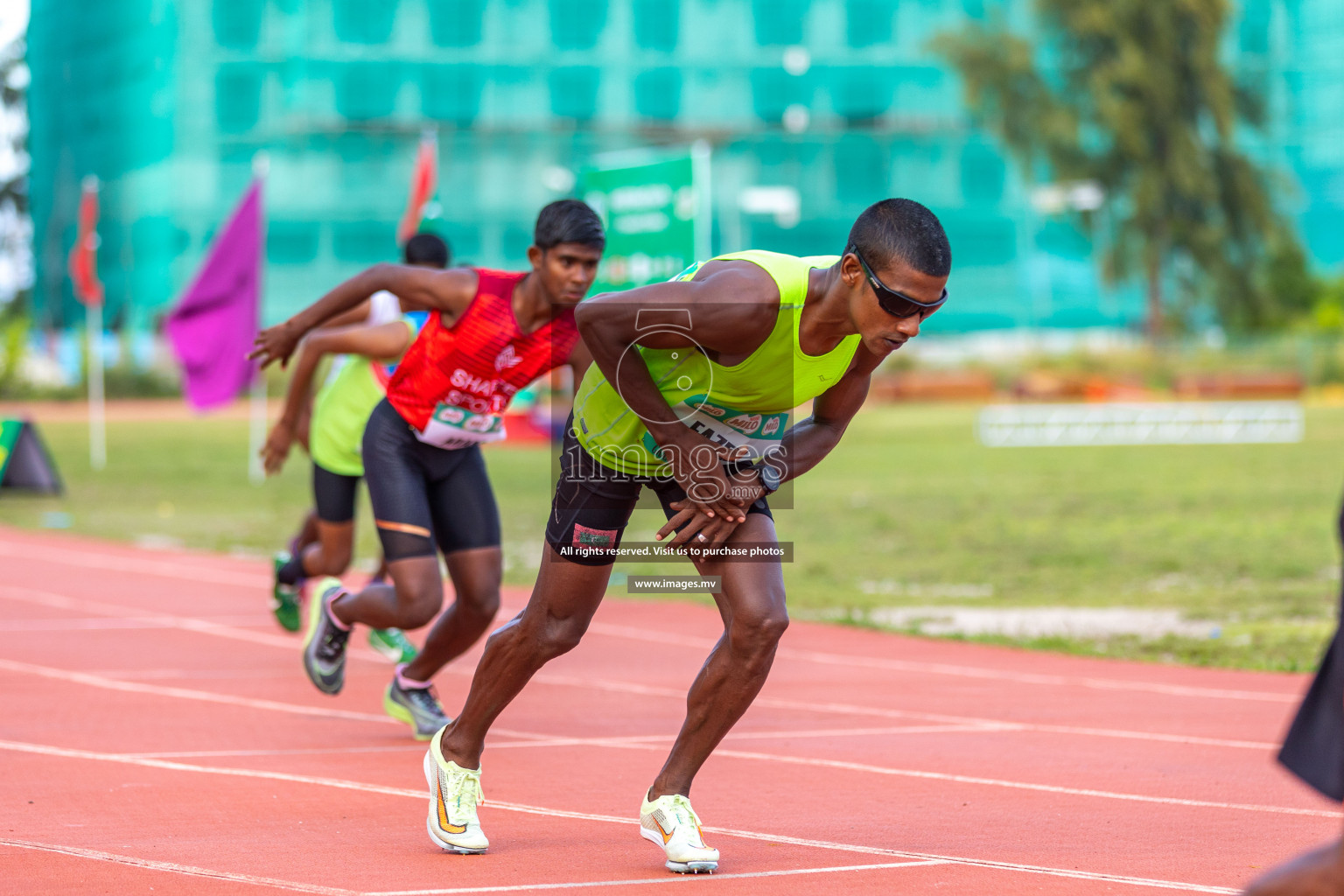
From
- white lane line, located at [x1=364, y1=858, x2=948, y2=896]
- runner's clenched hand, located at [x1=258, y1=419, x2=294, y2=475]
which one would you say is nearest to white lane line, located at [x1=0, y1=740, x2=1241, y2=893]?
white lane line, located at [x1=364, y1=858, x2=948, y2=896]

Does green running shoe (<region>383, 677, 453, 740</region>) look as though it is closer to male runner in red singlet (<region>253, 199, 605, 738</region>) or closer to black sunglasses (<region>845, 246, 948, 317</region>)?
male runner in red singlet (<region>253, 199, 605, 738</region>)

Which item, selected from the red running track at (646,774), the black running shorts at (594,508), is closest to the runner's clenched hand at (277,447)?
the red running track at (646,774)

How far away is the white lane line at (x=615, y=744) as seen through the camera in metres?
5.77

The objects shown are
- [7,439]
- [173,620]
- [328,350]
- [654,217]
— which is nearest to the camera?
[328,350]

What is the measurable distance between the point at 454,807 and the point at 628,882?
638 mm

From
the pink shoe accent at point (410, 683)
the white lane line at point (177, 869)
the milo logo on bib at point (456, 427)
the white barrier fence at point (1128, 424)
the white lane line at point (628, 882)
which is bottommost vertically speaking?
the white barrier fence at point (1128, 424)

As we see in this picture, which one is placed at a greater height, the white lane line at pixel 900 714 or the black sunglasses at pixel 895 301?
the black sunglasses at pixel 895 301

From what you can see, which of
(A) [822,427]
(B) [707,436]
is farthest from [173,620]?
(B) [707,436]

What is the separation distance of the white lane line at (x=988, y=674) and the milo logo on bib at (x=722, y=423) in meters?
3.95

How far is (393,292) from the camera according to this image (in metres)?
6.48

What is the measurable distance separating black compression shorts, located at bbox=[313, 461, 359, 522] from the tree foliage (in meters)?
53.5

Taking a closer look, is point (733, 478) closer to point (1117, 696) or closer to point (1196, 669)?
point (1117, 696)

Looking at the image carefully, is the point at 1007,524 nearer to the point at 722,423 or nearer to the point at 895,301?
the point at 722,423

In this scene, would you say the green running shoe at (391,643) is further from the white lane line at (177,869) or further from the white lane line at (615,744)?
the white lane line at (177,869)
